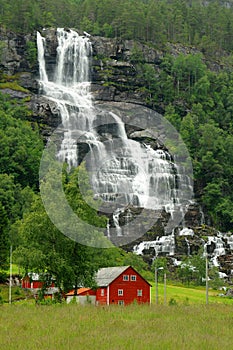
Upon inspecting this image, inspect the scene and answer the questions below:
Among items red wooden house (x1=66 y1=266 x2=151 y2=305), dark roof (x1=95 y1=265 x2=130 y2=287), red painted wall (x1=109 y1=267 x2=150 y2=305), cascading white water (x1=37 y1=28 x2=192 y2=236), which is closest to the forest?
cascading white water (x1=37 y1=28 x2=192 y2=236)

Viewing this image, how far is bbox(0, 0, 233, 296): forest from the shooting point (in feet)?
290

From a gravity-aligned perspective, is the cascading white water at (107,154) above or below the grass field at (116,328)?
above

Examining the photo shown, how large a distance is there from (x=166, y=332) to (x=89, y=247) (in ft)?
52.0

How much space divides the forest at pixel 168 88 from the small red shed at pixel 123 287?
1099 centimetres

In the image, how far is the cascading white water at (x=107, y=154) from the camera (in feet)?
263

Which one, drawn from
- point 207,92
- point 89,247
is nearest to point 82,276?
point 89,247

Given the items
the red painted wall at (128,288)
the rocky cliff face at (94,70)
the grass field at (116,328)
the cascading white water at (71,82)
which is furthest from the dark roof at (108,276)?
the rocky cliff face at (94,70)

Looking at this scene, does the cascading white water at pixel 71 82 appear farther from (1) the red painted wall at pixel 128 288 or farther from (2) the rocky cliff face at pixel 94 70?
(1) the red painted wall at pixel 128 288

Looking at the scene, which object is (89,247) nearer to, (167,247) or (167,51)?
(167,247)

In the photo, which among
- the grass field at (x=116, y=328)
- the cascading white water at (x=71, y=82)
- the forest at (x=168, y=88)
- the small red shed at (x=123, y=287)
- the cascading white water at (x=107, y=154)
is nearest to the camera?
the grass field at (x=116, y=328)

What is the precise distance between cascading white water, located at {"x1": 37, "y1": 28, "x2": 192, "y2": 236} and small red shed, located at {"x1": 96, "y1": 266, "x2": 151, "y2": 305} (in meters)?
26.1

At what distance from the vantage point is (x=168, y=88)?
117 meters

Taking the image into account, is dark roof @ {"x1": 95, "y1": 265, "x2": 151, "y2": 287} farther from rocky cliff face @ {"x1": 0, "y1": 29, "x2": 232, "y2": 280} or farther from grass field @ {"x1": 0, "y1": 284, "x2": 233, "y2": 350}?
rocky cliff face @ {"x1": 0, "y1": 29, "x2": 232, "y2": 280}

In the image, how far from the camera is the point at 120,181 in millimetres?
81000
